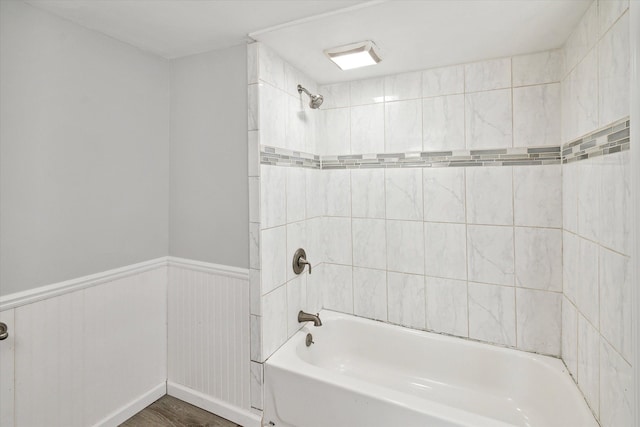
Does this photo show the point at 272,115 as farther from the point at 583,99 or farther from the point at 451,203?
the point at 583,99

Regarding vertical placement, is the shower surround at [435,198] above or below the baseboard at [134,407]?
above

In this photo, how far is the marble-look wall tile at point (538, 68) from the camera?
1838 mm

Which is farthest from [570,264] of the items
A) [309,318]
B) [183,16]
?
[183,16]

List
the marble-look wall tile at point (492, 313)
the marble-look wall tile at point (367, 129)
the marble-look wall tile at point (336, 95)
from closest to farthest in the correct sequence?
1. the marble-look wall tile at point (492, 313)
2. the marble-look wall tile at point (367, 129)
3. the marble-look wall tile at point (336, 95)

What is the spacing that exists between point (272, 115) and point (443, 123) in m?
1.15

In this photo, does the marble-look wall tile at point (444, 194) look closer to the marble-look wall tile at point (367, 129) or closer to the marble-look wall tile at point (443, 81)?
the marble-look wall tile at point (367, 129)

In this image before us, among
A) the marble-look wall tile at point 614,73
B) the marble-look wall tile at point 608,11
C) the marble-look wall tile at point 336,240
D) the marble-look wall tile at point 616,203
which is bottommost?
the marble-look wall tile at point 336,240

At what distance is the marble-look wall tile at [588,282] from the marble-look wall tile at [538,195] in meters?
0.33

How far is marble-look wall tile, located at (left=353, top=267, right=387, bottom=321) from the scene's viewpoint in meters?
2.35

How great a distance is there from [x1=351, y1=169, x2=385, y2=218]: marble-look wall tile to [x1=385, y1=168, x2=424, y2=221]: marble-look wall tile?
0.05 m

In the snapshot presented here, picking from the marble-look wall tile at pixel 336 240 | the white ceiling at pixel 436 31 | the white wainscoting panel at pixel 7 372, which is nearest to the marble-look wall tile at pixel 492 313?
the marble-look wall tile at pixel 336 240

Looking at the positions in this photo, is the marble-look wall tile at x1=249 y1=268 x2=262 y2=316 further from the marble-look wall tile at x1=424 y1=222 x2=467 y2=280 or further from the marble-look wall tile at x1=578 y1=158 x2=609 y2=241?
the marble-look wall tile at x1=578 y1=158 x2=609 y2=241

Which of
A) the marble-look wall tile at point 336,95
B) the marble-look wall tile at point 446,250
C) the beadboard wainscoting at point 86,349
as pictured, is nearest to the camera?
the beadboard wainscoting at point 86,349

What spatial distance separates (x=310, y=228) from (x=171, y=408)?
1.50 metres
